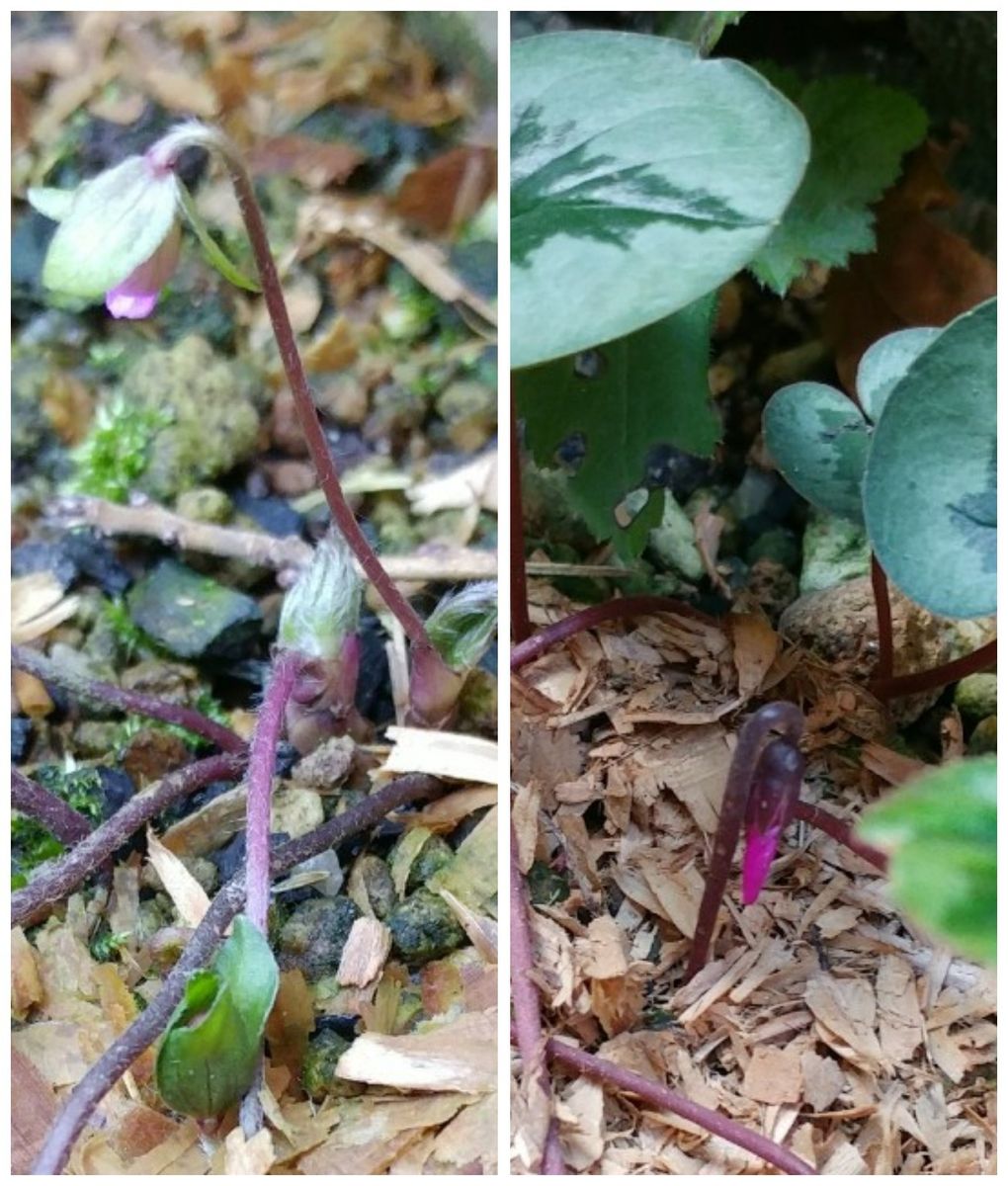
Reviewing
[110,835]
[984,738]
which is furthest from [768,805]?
[110,835]

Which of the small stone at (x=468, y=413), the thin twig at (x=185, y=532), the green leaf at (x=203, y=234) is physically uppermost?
the green leaf at (x=203, y=234)

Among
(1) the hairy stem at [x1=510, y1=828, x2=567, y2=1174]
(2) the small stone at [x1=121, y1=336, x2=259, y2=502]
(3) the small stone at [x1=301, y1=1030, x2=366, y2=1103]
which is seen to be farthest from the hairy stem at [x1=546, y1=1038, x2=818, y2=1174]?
(2) the small stone at [x1=121, y1=336, x2=259, y2=502]

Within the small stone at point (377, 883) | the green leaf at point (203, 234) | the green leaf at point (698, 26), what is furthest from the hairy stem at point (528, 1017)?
the green leaf at point (698, 26)

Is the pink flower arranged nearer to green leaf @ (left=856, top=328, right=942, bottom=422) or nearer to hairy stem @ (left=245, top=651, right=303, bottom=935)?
hairy stem @ (left=245, top=651, right=303, bottom=935)

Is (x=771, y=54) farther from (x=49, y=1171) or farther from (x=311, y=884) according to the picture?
(x=49, y=1171)

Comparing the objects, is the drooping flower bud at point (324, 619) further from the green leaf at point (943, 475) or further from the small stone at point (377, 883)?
the green leaf at point (943, 475)

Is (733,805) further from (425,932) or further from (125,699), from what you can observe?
(125,699)
